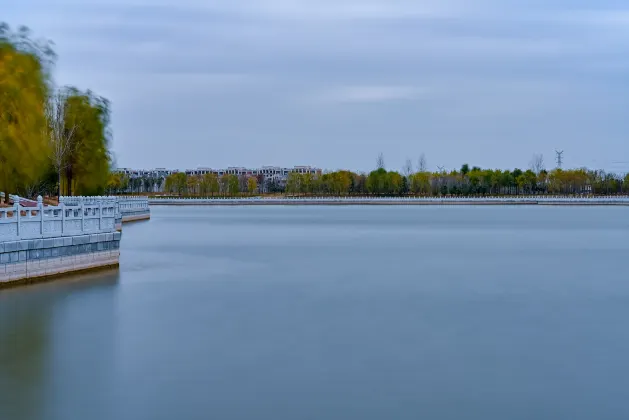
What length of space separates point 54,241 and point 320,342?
21.6 ft

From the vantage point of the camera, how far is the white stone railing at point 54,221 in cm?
1292

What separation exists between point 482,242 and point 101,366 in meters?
20.6

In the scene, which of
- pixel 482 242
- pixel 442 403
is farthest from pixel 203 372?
pixel 482 242

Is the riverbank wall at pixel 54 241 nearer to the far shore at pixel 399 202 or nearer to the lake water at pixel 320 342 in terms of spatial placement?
the lake water at pixel 320 342

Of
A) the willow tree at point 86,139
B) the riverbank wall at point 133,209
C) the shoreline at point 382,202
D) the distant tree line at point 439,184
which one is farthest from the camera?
the distant tree line at point 439,184

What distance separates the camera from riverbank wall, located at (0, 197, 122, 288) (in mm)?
13062

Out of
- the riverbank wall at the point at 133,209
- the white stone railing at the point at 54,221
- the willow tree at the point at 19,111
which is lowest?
the riverbank wall at the point at 133,209

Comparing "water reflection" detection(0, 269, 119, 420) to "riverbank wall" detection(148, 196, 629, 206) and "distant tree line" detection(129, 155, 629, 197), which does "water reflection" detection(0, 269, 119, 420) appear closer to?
"riverbank wall" detection(148, 196, 629, 206)

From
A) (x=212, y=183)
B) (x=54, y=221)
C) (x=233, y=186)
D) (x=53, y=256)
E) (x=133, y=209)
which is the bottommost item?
(x=133, y=209)

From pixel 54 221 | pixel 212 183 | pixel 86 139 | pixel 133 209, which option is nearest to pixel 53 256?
pixel 54 221

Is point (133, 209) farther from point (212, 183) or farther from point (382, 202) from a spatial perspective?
point (212, 183)

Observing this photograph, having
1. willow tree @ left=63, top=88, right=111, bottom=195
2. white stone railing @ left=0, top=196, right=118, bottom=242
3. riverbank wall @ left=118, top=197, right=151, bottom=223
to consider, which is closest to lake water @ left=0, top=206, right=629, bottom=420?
white stone railing @ left=0, top=196, right=118, bottom=242

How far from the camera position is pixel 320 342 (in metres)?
10.2

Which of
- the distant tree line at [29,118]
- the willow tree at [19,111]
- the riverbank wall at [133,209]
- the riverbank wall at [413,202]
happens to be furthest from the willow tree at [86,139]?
the riverbank wall at [413,202]
